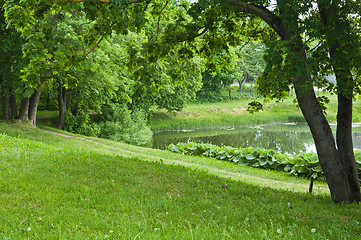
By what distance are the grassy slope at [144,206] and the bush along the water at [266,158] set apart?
5428 millimetres

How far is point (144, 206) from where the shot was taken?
5.70 metres

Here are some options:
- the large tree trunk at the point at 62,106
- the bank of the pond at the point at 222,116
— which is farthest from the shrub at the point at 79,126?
the bank of the pond at the point at 222,116

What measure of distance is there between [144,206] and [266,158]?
1107 cm

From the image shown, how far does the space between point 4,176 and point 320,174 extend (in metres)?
11.7

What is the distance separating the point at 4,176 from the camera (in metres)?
6.84

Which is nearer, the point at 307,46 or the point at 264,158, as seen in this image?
the point at 307,46

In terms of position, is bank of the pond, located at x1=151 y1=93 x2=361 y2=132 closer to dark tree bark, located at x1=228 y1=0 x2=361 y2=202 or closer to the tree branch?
the tree branch

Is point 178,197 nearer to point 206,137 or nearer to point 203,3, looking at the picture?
point 203,3

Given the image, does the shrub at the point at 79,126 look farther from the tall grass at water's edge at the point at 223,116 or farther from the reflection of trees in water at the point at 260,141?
the tall grass at water's edge at the point at 223,116

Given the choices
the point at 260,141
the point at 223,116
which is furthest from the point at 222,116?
the point at 260,141

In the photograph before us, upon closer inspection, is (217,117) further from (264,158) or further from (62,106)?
(264,158)

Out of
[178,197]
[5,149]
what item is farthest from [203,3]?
[5,149]

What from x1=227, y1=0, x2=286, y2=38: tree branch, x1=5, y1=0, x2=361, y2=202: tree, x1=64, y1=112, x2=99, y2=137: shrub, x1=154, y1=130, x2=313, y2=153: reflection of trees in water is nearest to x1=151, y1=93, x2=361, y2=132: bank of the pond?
x1=154, y1=130, x2=313, y2=153: reflection of trees in water

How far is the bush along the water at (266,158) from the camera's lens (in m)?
13.6
